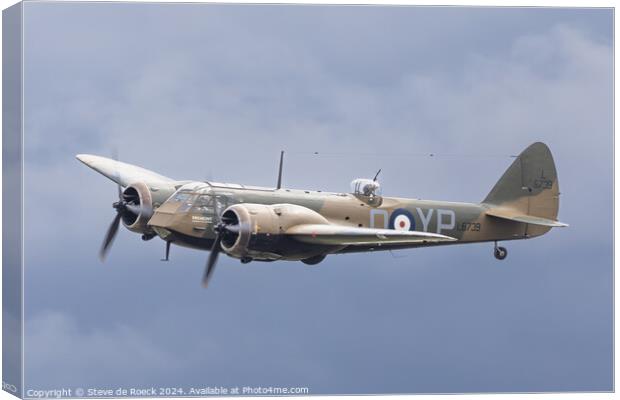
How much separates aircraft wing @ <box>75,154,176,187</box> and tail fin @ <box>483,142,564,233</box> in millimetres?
7874

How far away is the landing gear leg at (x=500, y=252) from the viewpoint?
3394 cm

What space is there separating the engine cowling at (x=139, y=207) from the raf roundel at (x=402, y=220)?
5.42 metres

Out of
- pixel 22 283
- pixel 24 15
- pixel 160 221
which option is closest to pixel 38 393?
pixel 22 283

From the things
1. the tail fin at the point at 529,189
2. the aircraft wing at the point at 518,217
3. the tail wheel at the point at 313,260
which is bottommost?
the tail wheel at the point at 313,260

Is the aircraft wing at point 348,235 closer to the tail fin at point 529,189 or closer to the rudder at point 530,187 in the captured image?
the tail fin at point 529,189

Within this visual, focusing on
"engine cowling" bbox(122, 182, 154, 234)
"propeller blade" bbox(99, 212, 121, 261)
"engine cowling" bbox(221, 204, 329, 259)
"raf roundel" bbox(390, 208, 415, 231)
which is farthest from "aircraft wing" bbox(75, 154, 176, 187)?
"raf roundel" bbox(390, 208, 415, 231)

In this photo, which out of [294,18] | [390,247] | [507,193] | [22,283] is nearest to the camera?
[22,283]

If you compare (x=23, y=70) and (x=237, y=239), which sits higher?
(x=23, y=70)

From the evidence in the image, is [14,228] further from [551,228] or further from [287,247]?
[551,228]

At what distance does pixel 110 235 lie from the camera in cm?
3262

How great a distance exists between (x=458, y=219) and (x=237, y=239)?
633 cm

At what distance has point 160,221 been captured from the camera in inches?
1255

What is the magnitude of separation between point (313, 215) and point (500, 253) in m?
4.99

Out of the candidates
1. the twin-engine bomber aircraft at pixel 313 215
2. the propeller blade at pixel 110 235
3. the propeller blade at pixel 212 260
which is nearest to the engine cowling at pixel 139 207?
the twin-engine bomber aircraft at pixel 313 215
